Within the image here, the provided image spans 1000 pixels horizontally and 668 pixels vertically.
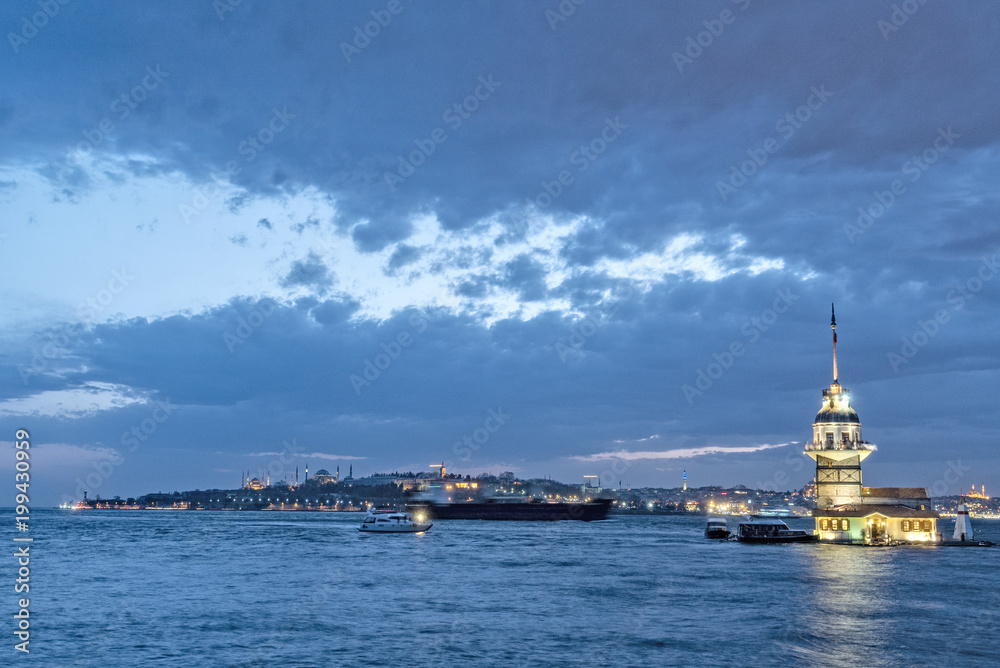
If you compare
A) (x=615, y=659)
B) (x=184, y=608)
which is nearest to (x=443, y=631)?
(x=615, y=659)

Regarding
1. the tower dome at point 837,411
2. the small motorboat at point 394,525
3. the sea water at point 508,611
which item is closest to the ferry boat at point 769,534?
the tower dome at point 837,411

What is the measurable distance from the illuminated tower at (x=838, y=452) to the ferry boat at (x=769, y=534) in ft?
16.5

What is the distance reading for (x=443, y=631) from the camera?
36.0 meters

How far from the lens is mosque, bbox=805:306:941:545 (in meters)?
96.6

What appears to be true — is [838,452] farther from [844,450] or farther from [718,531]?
[718,531]

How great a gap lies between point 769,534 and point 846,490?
11.5 metres

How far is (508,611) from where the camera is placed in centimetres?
4156

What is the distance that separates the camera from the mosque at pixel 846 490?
96562mm

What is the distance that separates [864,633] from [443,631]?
18.5 metres

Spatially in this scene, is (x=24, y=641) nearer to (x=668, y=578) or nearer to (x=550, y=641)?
(x=550, y=641)

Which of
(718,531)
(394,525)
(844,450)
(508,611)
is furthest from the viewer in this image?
(394,525)

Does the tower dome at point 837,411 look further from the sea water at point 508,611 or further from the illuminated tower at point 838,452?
the sea water at point 508,611

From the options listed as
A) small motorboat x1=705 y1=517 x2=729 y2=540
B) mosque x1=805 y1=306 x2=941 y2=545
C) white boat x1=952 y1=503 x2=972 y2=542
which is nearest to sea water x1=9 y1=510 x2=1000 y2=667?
mosque x1=805 y1=306 x2=941 y2=545

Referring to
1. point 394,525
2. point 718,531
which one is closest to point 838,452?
point 718,531
